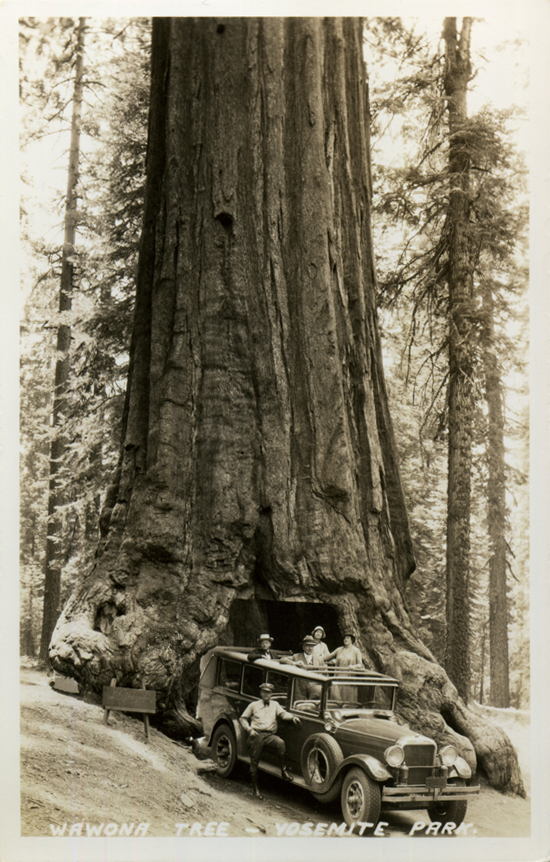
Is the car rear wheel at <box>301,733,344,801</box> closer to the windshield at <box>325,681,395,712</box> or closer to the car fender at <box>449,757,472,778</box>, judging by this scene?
the windshield at <box>325,681,395,712</box>

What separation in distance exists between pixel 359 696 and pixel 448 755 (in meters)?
0.62

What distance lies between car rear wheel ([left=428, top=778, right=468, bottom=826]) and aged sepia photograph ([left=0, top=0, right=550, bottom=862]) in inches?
1.0

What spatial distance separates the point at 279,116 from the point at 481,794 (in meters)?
4.74

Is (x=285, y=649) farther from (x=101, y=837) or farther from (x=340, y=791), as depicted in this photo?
(x=101, y=837)

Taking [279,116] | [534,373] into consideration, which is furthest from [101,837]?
[279,116]

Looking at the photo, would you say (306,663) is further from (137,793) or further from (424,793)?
(137,793)

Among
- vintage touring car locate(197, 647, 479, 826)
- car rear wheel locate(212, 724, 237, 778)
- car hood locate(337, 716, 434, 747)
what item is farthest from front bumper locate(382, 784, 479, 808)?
car rear wheel locate(212, 724, 237, 778)

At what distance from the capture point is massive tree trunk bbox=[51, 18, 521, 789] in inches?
202

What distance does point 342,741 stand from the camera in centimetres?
471

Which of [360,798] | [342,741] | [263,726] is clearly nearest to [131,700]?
[263,726]

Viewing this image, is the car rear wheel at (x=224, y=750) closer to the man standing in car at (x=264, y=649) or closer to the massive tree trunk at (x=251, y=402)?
the massive tree trunk at (x=251, y=402)

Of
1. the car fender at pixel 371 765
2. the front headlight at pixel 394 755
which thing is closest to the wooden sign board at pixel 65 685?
the car fender at pixel 371 765

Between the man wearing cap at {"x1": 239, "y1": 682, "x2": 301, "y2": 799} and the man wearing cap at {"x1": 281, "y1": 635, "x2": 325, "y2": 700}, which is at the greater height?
the man wearing cap at {"x1": 281, "y1": 635, "x2": 325, "y2": 700}

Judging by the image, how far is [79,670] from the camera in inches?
198
